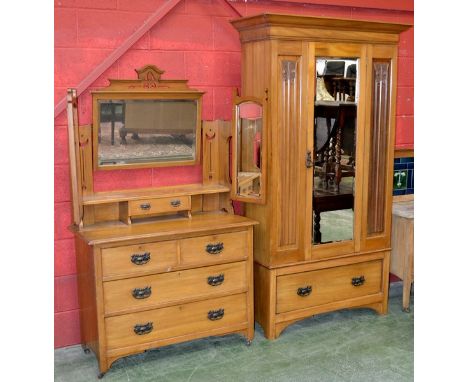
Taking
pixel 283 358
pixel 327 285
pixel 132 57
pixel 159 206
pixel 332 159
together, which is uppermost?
pixel 132 57

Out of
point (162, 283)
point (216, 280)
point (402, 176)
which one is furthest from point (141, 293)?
point (402, 176)

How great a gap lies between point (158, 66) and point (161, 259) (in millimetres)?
1214

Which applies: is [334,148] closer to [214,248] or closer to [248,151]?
[248,151]

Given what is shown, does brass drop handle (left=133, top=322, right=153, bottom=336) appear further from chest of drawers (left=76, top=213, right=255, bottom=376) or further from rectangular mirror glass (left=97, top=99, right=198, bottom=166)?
rectangular mirror glass (left=97, top=99, right=198, bottom=166)

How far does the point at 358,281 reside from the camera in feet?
12.5

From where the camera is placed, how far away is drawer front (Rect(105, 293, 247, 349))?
3.05 metres

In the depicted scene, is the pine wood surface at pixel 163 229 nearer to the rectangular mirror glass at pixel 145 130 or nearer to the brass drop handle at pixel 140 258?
the brass drop handle at pixel 140 258

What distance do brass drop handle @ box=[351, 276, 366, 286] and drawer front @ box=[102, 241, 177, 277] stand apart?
1.32 m

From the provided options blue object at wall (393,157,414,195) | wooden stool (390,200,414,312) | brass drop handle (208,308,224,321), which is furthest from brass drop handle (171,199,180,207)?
blue object at wall (393,157,414,195)

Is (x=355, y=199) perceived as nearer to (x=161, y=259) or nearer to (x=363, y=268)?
(x=363, y=268)

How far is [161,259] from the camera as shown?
10.2 ft

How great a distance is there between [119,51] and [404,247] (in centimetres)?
236
